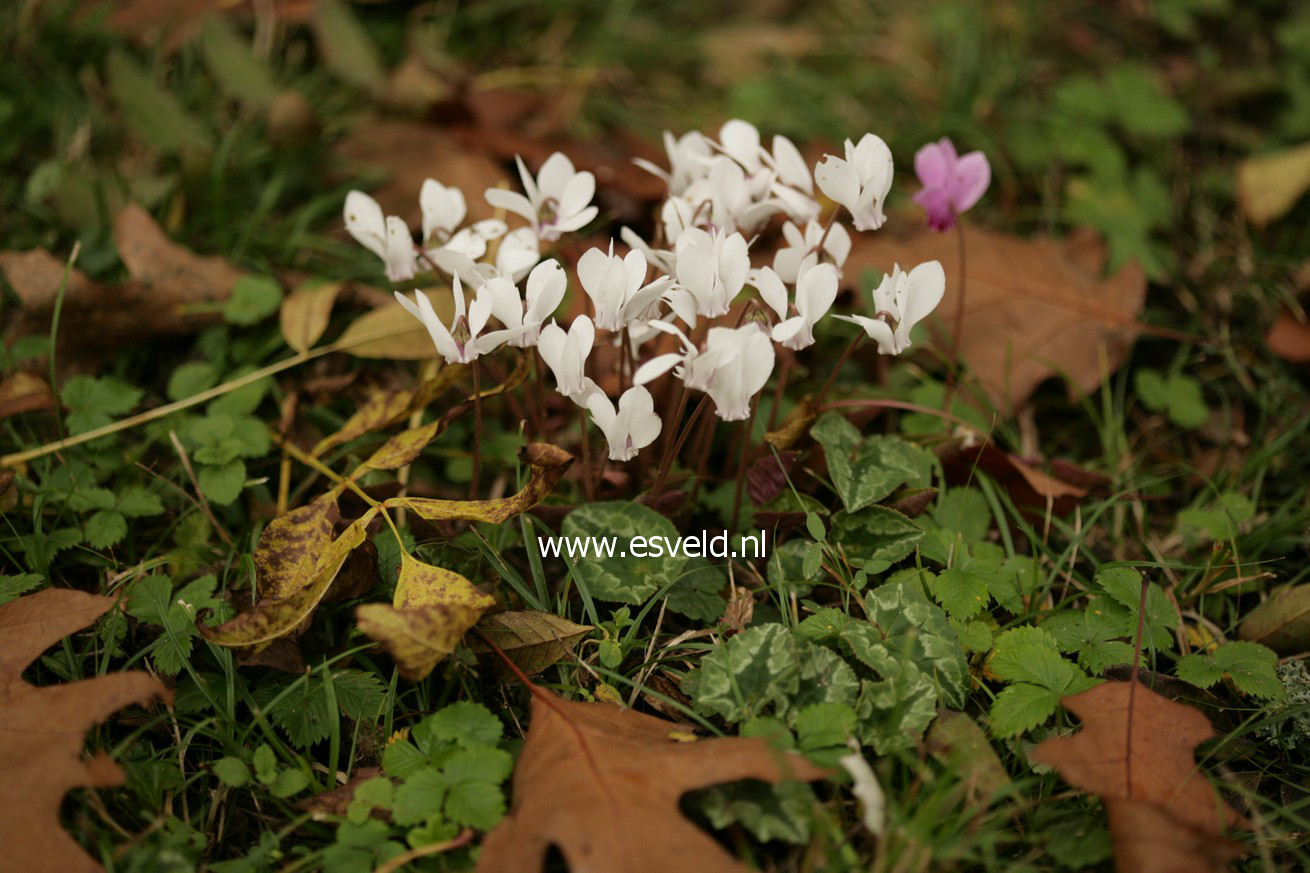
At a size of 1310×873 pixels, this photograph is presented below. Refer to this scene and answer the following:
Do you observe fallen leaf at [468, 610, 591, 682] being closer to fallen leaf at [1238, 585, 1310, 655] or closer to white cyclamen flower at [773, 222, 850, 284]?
white cyclamen flower at [773, 222, 850, 284]

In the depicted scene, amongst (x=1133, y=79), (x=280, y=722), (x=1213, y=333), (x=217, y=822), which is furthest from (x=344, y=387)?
(x=1133, y=79)

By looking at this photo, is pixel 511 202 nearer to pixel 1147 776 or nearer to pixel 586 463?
pixel 586 463

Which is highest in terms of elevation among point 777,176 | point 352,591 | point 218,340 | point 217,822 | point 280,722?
point 777,176

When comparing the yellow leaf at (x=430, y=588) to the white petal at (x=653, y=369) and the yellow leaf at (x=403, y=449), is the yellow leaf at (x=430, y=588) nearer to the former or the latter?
the yellow leaf at (x=403, y=449)

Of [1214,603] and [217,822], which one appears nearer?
[217,822]

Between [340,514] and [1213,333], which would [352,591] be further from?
[1213,333]

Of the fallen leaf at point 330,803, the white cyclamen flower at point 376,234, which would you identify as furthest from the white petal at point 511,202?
the fallen leaf at point 330,803
